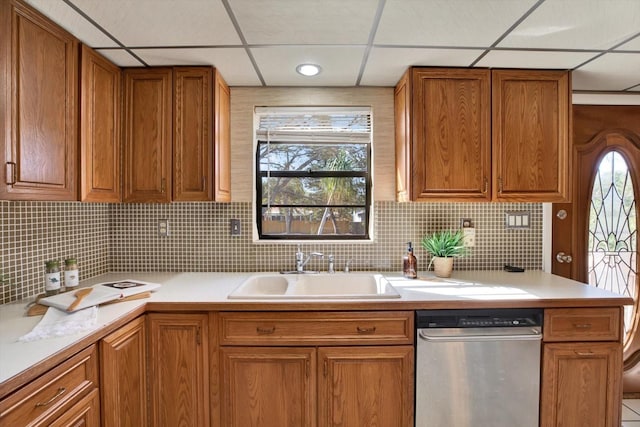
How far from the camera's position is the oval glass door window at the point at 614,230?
229 centimetres

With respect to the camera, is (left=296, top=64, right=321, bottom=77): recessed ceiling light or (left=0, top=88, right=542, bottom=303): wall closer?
(left=296, top=64, right=321, bottom=77): recessed ceiling light

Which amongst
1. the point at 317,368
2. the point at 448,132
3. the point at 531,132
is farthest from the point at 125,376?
the point at 531,132

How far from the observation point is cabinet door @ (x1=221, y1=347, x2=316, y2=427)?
1.64 meters

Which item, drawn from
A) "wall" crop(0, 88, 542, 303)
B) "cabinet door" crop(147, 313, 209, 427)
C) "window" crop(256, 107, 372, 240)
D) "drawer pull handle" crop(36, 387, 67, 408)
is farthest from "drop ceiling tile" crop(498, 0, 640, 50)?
"drawer pull handle" crop(36, 387, 67, 408)

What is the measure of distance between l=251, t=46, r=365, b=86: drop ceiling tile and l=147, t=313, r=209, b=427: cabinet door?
1.42 m

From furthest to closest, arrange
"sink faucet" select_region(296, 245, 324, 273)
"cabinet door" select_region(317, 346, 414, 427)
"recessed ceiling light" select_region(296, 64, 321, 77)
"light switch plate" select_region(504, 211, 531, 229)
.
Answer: "light switch plate" select_region(504, 211, 531, 229), "sink faucet" select_region(296, 245, 324, 273), "recessed ceiling light" select_region(296, 64, 321, 77), "cabinet door" select_region(317, 346, 414, 427)

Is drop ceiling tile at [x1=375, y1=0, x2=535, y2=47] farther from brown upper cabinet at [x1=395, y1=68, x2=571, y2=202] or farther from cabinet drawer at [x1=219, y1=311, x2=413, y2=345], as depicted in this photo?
cabinet drawer at [x1=219, y1=311, x2=413, y2=345]

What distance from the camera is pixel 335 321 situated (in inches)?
64.7

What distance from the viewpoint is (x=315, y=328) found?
1646 mm

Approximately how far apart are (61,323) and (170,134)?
1119 millimetres

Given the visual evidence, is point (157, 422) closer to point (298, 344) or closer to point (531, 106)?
point (298, 344)

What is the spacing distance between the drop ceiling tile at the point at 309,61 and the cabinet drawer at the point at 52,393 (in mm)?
1588

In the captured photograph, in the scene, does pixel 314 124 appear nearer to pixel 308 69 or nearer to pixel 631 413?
pixel 308 69

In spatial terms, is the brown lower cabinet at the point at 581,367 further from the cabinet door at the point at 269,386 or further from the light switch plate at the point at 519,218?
the cabinet door at the point at 269,386
